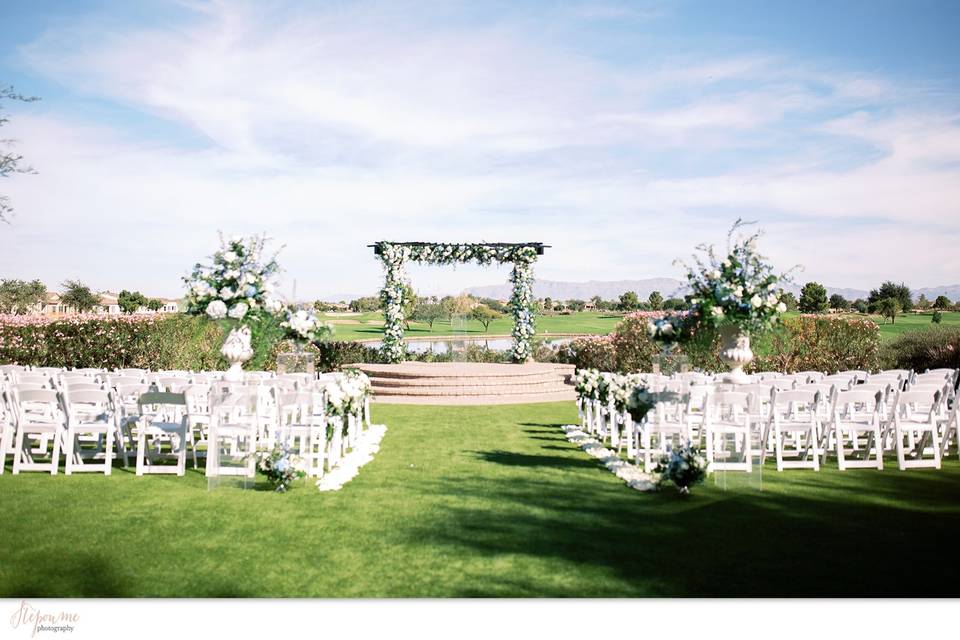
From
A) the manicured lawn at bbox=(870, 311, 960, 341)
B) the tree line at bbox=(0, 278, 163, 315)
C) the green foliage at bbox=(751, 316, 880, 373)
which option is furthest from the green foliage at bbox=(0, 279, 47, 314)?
the manicured lawn at bbox=(870, 311, 960, 341)

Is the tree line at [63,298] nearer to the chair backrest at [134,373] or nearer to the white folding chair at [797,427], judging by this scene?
the chair backrest at [134,373]

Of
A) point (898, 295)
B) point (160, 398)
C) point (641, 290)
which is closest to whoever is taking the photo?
point (160, 398)

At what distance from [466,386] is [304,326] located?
7.93 m

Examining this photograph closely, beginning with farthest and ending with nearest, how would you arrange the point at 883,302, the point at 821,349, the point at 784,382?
the point at 883,302 → the point at 821,349 → the point at 784,382

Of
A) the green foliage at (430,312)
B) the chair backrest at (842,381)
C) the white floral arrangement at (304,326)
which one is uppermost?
the green foliage at (430,312)

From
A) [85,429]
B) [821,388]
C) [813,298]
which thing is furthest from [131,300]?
[821,388]

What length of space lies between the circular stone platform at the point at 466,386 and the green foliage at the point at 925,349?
8024 millimetres

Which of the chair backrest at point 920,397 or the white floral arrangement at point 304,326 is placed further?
the white floral arrangement at point 304,326

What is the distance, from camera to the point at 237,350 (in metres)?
8.18

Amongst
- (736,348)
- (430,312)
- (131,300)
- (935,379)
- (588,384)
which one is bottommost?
(588,384)

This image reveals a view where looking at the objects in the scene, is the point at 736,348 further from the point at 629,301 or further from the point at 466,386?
the point at 629,301

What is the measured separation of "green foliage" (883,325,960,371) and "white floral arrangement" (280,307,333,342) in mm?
13866

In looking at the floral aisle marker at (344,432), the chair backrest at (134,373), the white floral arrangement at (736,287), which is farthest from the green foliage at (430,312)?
the white floral arrangement at (736,287)
